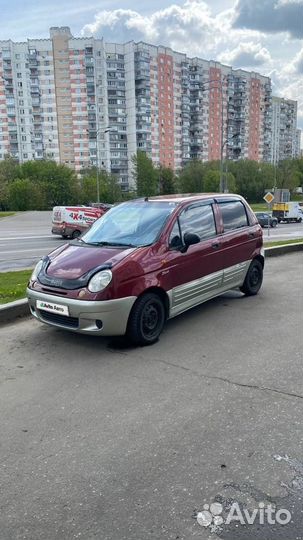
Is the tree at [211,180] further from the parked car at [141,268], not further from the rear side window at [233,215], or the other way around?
the parked car at [141,268]

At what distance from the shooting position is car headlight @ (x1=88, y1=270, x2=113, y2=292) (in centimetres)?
443

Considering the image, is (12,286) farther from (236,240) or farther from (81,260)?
(236,240)

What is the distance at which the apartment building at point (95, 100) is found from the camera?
87.4 m

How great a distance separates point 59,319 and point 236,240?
9.87 ft

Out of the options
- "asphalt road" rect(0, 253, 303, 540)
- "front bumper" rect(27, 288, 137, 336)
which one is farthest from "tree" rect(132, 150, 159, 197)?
"asphalt road" rect(0, 253, 303, 540)

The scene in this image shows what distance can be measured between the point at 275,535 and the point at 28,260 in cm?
1425

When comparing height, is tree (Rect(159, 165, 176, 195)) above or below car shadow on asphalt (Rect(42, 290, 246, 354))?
above

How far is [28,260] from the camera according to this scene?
15336mm

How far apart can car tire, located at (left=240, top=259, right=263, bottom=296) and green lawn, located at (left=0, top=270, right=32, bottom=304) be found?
3527 millimetres

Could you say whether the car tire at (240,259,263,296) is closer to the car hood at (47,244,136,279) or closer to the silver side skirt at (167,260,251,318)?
the silver side skirt at (167,260,251,318)

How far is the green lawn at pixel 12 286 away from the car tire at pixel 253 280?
11.6 feet

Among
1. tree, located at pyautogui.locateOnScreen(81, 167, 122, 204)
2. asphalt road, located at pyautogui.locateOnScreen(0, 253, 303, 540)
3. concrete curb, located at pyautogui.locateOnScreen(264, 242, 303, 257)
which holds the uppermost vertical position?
tree, located at pyautogui.locateOnScreen(81, 167, 122, 204)

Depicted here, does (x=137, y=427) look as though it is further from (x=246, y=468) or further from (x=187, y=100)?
(x=187, y=100)

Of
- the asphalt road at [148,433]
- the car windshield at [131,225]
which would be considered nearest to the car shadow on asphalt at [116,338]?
the asphalt road at [148,433]
